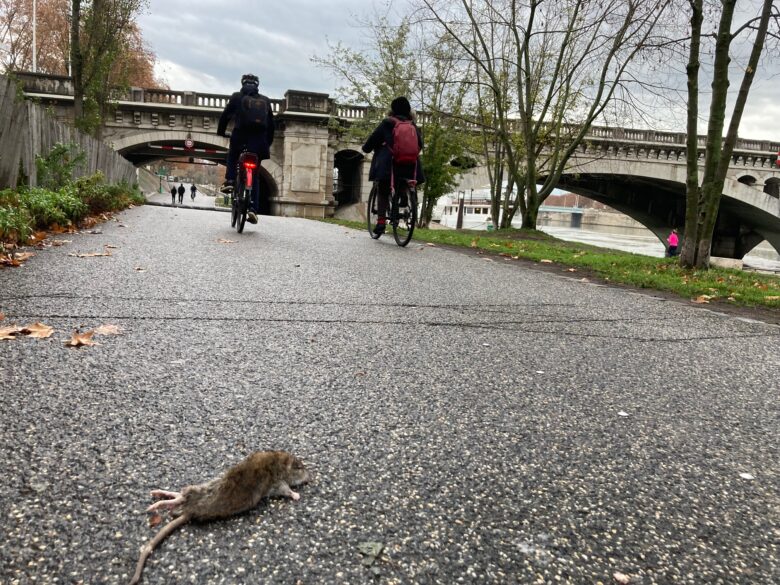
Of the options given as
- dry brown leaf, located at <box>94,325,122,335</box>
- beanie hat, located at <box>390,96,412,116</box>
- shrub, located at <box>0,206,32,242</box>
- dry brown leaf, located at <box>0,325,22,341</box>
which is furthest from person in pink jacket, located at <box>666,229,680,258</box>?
dry brown leaf, located at <box>0,325,22,341</box>

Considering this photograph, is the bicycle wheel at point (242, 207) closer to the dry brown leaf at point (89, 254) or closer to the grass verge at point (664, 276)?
the dry brown leaf at point (89, 254)

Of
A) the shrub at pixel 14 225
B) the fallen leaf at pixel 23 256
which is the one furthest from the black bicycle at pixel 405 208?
the fallen leaf at pixel 23 256

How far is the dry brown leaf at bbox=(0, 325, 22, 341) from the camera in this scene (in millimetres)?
2688

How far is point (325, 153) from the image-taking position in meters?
31.9

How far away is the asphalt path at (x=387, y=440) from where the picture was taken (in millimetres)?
1338

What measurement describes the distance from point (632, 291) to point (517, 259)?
317 cm

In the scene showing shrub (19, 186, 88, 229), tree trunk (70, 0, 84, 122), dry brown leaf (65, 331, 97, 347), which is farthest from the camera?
tree trunk (70, 0, 84, 122)

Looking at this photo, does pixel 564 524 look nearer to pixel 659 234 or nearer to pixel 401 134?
pixel 401 134

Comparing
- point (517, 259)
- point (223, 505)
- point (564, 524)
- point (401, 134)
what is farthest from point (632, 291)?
point (223, 505)

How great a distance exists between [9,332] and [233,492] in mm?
1908

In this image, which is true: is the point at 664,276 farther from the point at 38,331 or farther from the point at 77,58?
the point at 77,58

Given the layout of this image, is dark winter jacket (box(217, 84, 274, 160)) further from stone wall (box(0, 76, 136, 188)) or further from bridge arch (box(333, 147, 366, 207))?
bridge arch (box(333, 147, 366, 207))

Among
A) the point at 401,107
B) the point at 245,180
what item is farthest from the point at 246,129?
the point at 401,107

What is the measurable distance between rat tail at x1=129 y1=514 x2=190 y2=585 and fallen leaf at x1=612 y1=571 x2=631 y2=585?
98 centimetres
